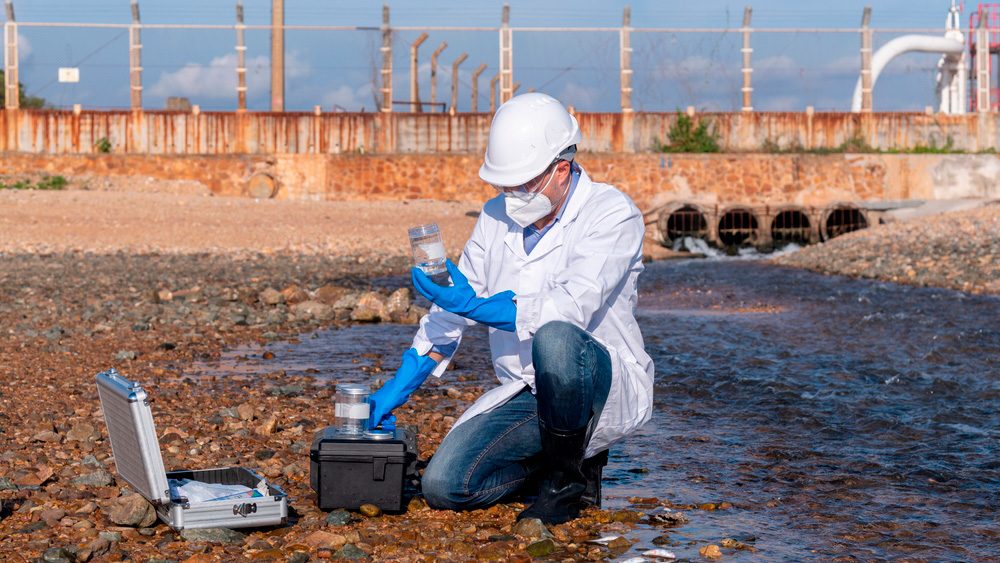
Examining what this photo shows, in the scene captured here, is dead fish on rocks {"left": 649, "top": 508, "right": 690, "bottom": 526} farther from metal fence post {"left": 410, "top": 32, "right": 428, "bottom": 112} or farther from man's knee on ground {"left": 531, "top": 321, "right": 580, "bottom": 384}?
metal fence post {"left": 410, "top": 32, "right": 428, "bottom": 112}

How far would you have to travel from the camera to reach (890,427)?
4.62m

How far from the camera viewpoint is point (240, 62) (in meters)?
21.0

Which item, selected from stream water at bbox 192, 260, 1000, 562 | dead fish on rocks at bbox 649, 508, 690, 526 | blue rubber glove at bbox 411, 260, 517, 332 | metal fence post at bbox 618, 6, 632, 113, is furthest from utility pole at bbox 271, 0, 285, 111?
dead fish on rocks at bbox 649, 508, 690, 526

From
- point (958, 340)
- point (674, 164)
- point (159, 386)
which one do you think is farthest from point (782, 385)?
point (674, 164)

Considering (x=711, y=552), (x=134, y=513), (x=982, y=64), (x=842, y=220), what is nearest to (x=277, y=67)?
(x=842, y=220)

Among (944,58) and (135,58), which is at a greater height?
(944,58)

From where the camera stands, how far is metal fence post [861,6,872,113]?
2200cm

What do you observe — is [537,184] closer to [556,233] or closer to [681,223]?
[556,233]

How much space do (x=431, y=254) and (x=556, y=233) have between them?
457 millimetres

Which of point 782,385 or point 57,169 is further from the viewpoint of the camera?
point 57,169

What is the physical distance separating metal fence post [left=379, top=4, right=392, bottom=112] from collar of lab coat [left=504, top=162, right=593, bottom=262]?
18355 mm

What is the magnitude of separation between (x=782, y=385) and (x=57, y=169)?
18.1 metres

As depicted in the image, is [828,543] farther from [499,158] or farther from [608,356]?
[499,158]

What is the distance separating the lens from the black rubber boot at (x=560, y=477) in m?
3.07
